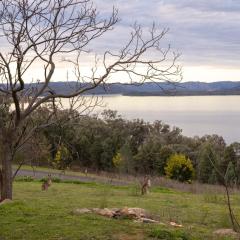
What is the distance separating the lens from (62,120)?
34.3 ft

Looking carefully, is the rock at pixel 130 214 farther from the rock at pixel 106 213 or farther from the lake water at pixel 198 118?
the lake water at pixel 198 118

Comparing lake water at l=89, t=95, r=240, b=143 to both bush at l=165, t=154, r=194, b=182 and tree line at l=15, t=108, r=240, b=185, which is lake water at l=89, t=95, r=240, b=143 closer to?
tree line at l=15, t=108, r=240, b=185

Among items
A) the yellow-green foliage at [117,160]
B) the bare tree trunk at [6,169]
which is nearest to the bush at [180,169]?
the yellow-green foliage at [117,160]

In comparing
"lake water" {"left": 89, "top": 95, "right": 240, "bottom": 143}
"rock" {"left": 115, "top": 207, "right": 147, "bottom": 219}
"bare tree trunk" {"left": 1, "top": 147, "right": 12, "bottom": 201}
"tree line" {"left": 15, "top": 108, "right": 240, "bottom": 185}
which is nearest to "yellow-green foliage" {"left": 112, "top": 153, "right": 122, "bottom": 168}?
"tree line" {"left": 15, "top": 108, "right": 240, "bottom": 185}

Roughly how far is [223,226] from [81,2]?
4.87 meters

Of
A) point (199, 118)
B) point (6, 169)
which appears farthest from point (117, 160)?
point (199, 118)

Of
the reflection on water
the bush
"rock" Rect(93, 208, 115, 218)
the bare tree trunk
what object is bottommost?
the bush

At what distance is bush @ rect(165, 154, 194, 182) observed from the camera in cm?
4362

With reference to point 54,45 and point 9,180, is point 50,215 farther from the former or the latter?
point 54,45

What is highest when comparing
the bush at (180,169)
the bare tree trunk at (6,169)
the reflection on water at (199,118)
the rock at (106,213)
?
the bare tree trunk at (6,169)

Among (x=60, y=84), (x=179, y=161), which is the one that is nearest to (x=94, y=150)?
(x=179, y=161)

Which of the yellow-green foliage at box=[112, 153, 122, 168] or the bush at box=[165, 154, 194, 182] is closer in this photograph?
the bush at box=[165, 154, 194, 182]

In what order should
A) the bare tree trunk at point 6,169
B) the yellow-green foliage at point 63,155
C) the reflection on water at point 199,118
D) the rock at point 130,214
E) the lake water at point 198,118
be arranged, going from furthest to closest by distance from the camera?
the reflection on water at point 199,118 < the lake water at point 198,118 < the yellow-green foliage at point 63,155 < the bare tree trunk at point 6,169 < the rock at point 130,214

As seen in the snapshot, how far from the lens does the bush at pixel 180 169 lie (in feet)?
143
